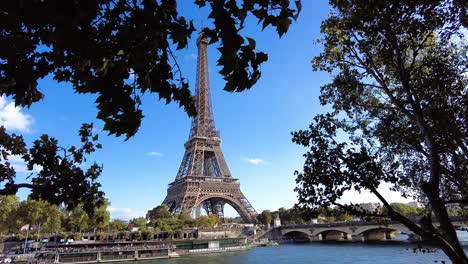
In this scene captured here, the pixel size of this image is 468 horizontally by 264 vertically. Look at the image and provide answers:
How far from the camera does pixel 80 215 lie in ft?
188

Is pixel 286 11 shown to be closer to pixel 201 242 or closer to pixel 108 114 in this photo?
pixel 108 114

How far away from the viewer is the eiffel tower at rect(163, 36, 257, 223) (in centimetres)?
7431

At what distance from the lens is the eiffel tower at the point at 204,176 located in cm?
7431

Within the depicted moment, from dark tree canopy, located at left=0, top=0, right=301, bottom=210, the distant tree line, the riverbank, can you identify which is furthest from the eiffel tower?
dark tree canopy, located at left=0, top=0, right=301, bottom=210

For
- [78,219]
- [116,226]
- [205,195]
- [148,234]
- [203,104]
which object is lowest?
[148,234]

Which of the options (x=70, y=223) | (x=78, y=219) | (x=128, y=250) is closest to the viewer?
(x=128, y=250)

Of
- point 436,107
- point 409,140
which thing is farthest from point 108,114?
point 409,140

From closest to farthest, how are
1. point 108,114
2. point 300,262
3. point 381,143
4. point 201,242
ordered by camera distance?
point 108,114, point 381,143, point 300,262, point 201,242

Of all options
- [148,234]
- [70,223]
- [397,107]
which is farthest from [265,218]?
[397,107]

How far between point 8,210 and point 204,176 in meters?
38.3

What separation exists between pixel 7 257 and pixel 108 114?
5580 cm

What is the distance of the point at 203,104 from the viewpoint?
286 feet

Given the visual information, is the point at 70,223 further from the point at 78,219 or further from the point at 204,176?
the point at 204,176

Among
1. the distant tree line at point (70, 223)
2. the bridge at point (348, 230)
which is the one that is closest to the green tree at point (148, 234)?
the distant tree line at point (70, 223)
